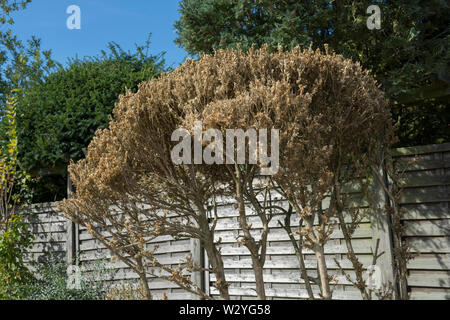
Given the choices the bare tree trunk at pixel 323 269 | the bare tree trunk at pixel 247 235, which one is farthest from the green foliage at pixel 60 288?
the bare tree trunk at pixel 323 269

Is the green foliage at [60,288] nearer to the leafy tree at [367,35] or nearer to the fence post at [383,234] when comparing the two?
the leafy tree at [367,35]

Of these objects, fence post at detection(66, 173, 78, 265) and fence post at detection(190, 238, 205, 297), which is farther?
fence post at detection(66, 173, 78, 265)

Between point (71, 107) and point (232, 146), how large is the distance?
5.88 m

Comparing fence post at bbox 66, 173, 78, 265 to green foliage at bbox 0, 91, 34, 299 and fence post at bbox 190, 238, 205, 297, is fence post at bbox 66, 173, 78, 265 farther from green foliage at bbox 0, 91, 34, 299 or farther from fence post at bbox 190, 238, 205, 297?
fence post at bbox 190, 238, 205, 297

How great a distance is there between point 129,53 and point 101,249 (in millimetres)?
4297

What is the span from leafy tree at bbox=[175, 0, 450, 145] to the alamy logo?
9.48 feet

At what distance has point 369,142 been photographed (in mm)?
4430

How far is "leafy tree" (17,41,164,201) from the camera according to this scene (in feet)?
27.1

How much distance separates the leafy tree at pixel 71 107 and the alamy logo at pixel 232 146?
4701 mm

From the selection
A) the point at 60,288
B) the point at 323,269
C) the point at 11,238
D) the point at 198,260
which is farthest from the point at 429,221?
the point at 11,238

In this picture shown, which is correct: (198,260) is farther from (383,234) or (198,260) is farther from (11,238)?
(11,238)

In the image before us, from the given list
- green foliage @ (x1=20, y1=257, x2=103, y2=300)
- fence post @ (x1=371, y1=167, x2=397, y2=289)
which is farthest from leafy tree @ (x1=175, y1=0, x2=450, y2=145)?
green foliage @ (x1=20, y1=257, x2=103, y2=300)

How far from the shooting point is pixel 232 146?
3.50m
